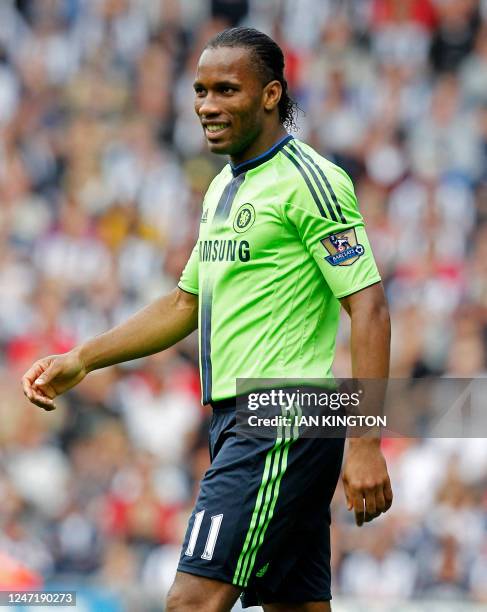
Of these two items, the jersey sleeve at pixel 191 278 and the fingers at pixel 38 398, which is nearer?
the fingers at pixel 38 398

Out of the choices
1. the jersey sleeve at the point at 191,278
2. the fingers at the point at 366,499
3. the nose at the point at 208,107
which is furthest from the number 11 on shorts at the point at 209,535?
the nose at the point at 208,107

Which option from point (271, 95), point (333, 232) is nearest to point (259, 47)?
point (271, 95)

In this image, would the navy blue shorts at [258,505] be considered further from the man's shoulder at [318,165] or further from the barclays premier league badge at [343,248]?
the man's shoulder at [318,165]

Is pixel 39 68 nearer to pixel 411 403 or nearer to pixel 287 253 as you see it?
pixel 411 403

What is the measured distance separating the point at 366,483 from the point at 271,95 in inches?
52.2

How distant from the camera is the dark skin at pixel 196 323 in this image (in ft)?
12.6

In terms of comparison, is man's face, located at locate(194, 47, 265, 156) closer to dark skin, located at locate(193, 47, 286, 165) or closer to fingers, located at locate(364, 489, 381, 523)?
dark skin, located at locate(193, 47, 286, 165)

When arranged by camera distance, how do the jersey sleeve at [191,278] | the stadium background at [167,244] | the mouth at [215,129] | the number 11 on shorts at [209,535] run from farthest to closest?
the stadium background at [167,244], the jersey sleeve at [191,278], the mouth at [215,129], the number 11 on shorts at [209,535]

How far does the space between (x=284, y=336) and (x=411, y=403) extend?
4149 millimetres

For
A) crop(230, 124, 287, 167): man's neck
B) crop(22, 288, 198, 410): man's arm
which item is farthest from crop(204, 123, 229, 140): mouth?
crop(22, 288, 198, 410): man's arm

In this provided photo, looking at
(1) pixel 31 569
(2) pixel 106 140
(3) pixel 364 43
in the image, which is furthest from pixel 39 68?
(1) pixel 31 569

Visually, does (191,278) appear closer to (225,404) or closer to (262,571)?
(225,404)

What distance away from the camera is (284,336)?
411cm

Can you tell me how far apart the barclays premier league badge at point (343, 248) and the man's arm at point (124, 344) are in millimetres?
757
